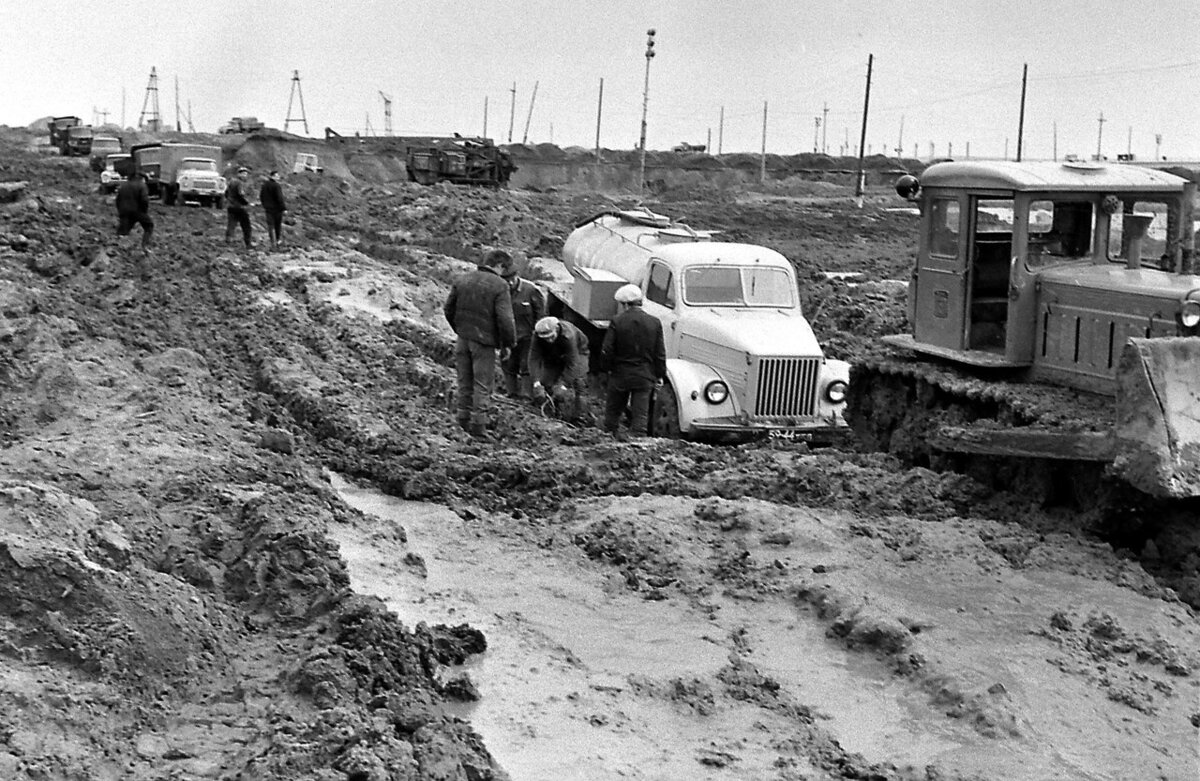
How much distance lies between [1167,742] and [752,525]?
350cm

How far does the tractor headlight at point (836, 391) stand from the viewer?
548 inches

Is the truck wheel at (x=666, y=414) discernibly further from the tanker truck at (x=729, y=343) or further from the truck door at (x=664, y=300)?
the truck door at (x=664, y=300)

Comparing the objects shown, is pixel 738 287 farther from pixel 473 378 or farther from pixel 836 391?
pixel 473 378

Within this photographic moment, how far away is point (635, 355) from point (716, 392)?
902 mm

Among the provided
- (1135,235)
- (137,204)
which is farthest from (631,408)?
(137,204)

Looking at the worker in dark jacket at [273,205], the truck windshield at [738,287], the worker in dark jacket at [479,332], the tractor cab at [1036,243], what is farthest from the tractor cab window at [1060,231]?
the worker in dark jacket at [273,205]

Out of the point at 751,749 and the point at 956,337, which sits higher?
the point at 956,337

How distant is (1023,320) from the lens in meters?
11.1

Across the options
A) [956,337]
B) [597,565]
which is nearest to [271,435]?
[597,565]

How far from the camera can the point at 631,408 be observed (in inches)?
544

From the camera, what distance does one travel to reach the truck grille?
1372cm

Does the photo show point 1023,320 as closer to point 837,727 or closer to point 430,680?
point 837,727

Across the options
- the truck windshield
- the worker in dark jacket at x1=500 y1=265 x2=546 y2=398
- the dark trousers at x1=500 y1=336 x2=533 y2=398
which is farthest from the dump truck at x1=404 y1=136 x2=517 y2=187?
the truck windshield

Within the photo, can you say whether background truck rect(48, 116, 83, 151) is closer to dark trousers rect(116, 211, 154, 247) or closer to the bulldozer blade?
dark trousers rect(116, 211, 154, 247)
